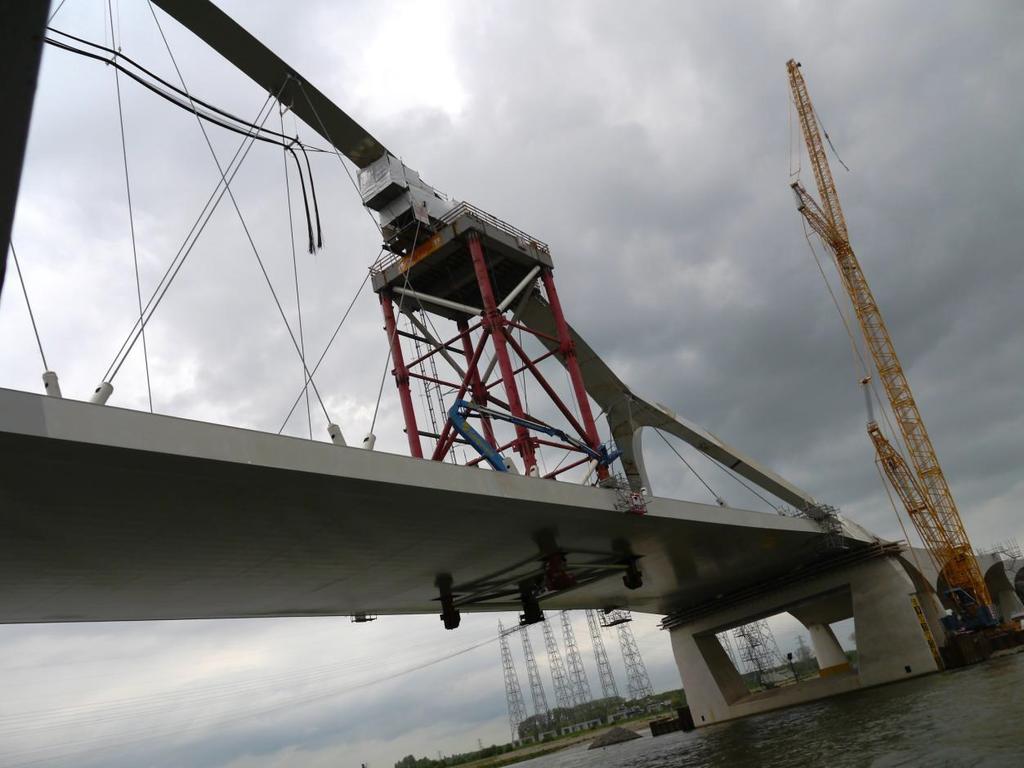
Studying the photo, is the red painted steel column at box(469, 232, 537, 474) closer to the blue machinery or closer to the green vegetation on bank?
the blue machinery

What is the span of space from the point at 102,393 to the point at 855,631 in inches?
1828

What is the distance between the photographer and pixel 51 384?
1259cm

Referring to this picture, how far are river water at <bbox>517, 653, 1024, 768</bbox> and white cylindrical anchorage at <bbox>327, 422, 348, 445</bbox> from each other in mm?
14141

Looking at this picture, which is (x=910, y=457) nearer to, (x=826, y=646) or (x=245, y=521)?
(x=826, y=646)

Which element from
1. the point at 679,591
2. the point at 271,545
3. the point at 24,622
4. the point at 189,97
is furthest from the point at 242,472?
the point at 679,591

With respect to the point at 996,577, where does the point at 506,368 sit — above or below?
above

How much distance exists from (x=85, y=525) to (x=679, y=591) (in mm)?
38753

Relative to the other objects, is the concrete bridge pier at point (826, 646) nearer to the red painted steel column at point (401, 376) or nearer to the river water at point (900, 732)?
the river water at point (900, 732)

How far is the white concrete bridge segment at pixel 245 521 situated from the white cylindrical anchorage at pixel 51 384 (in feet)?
1.35

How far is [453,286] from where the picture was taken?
38594mm

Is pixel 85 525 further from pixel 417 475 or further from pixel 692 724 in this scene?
pixel 692 724

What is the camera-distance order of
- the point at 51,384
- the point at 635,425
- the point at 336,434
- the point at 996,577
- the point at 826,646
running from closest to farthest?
the point at 51,384 → the point at 336,434 → the point at 635,425 → the point at 996,577 → the point at 826,646

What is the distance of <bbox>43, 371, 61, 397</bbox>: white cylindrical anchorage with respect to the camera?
492 inches

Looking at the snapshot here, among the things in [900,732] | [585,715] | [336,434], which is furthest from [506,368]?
[585,715]
